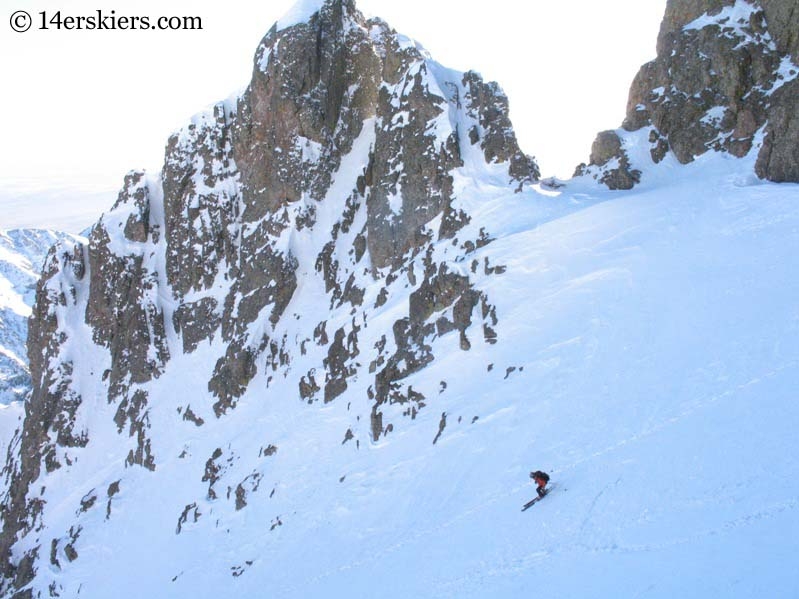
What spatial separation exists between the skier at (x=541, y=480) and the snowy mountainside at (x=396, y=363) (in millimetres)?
380

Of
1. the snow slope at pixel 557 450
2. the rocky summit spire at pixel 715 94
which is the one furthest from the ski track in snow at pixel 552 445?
the rocky summit spire at pixel 715 94

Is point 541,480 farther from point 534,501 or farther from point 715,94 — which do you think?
point 715,94

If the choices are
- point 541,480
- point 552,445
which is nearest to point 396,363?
point 552,445

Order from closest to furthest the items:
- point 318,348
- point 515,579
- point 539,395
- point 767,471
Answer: point 767,471 → point 515,579 → point 539,395 → point 318,348

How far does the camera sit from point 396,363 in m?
32.0

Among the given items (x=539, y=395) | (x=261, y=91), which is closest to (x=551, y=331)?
(x=539, y=395)

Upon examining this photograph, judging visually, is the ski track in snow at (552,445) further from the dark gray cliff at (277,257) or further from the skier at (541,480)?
the dark gray cliff at (277,257)

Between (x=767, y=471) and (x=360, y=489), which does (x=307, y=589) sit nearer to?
(x=360, y=489)

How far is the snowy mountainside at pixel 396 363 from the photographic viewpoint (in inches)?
564

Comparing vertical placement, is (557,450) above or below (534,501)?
above

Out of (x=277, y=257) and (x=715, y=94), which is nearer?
(x=715, y=94)

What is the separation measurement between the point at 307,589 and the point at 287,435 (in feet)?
48.4

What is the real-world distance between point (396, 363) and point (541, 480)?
1692 cm

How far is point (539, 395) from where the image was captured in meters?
21.9
